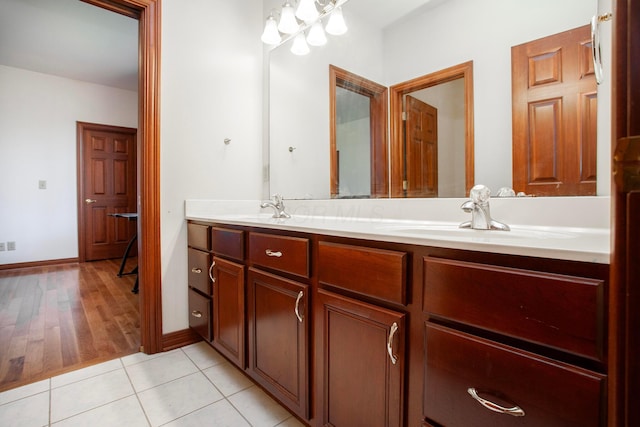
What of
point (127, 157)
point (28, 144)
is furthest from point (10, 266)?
point (127, 157)

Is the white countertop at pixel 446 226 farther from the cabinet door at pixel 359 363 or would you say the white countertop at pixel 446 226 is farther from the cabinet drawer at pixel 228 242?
the cabinet door at pixel 359 363

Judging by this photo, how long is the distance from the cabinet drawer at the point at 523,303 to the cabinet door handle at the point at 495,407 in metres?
0.14

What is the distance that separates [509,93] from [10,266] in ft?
17.7

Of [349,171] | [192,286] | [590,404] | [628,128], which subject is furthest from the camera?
[192,286]

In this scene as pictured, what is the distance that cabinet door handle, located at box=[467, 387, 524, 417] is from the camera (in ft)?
1.90

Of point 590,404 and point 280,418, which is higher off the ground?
point 590,404

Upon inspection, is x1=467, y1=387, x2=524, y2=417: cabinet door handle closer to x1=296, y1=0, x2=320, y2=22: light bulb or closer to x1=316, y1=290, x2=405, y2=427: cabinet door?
x1=316, y1=290, x2=405, y2=427: cabinet door

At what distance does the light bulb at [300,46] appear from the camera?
6.35ft

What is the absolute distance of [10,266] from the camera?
12.4 ft

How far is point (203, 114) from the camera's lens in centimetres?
194

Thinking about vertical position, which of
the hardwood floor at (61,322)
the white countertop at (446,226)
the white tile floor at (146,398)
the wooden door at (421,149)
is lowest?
the white tile floor at (146,398)

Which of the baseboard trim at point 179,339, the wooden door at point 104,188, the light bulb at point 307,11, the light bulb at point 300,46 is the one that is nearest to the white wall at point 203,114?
the baseboard trim at point 179,339

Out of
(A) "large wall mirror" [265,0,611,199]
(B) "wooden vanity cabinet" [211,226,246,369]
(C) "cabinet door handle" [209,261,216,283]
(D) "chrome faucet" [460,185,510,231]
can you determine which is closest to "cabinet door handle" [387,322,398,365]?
(D) "chrome faucet" [460,185,510,231]

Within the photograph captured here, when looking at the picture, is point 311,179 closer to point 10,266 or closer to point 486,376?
point 486,376
